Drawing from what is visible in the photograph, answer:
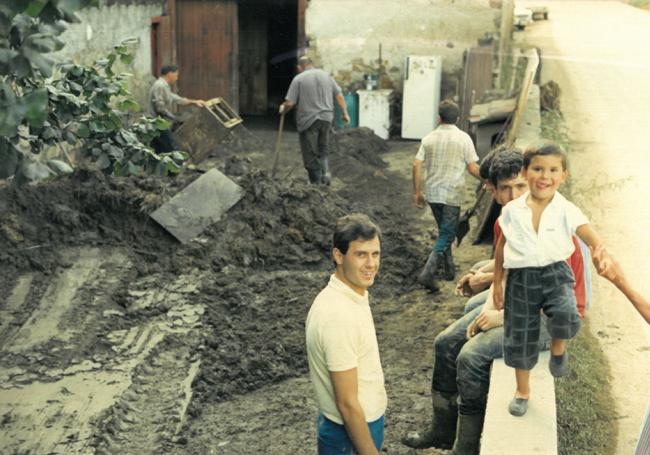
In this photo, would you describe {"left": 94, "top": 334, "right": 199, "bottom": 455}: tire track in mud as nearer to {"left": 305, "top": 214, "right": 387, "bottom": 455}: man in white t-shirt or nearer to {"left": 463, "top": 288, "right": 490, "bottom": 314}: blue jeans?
{"left": 463, "top": 288, "right": 490, "bottom": 314}: blue jeans

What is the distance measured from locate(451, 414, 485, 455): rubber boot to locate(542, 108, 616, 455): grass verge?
58 centimetres

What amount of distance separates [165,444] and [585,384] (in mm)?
2971

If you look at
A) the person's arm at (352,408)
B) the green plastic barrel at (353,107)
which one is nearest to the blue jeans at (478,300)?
the person's arm at (352,408)

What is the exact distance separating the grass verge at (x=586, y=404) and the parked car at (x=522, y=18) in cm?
1979

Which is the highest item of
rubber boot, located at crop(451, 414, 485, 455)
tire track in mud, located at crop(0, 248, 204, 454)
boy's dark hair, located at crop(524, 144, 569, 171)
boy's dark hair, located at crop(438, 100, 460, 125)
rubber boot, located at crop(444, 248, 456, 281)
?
boy's dark hair, located at crop(524, 144, 569, 171)

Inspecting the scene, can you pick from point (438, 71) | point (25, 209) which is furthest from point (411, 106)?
point (25, 209)

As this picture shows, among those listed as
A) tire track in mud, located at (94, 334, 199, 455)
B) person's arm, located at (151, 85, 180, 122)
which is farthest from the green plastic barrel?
tire track in mud, located at (94, 334, 199, 455)

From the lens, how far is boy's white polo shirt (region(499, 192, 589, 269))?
450 cm

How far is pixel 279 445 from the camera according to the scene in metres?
6.41

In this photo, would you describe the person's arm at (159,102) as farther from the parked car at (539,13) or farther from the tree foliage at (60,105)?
the parked car at (539,13)

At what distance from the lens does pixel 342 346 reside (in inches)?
159

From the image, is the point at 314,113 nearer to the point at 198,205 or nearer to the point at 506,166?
the point at 198,205

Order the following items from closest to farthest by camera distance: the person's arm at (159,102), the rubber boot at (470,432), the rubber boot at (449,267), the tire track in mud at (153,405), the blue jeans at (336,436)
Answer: the blue jeans at (336,436) → the rubber boot at (470,432) → the tire track in mud at (153,405) → the rubber boot at (449,267) → the person's arm at (159,102)

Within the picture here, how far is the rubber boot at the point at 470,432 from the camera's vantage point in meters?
5.37
